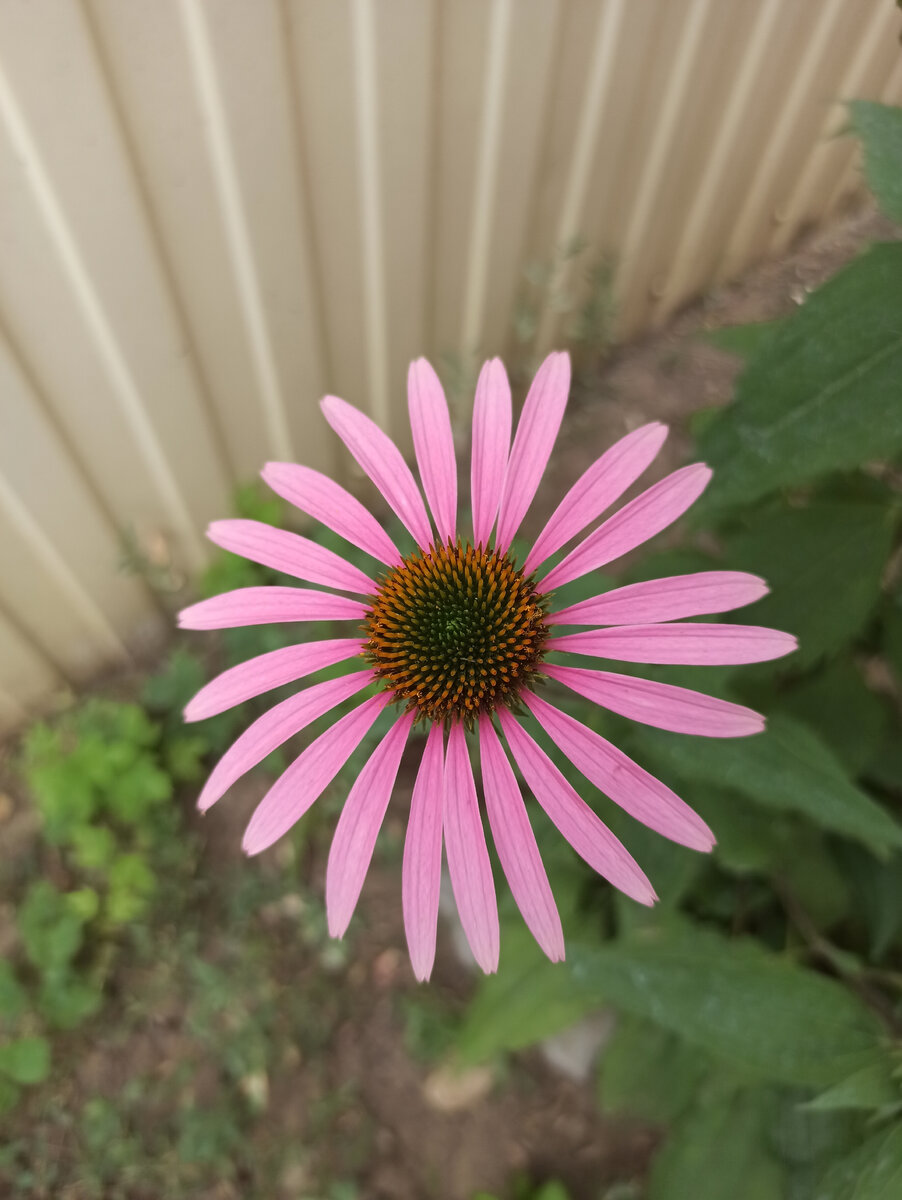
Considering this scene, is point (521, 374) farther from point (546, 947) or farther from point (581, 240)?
point (546, 947)

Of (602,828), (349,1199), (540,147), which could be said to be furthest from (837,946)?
(540,147)

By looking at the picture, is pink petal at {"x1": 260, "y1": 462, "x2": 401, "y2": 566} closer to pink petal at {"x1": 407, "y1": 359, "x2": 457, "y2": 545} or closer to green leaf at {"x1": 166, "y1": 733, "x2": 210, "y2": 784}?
pink petal at {"x1": 407, "y1": 359, "x2": 457, "y2": 545}

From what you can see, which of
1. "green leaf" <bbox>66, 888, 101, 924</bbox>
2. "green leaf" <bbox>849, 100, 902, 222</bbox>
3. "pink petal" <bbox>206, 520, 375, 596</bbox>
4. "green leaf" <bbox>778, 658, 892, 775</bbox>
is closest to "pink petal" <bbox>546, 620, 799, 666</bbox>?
"pink petal" <bbox>206, 520, 375, 596</bbox>

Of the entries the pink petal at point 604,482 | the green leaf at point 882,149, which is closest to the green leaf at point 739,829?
the pink petal at point 604,482

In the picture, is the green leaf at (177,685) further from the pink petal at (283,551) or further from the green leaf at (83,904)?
the pink petal at (283,551)

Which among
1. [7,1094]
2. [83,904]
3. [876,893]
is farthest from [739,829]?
[7,1094]

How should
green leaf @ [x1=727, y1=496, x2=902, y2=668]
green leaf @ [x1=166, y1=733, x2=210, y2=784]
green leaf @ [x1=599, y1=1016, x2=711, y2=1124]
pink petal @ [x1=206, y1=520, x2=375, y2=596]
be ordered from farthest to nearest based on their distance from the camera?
1. green leaf @ [x1=166, y1=733, x2=210, y2=784]
2. green leaf @ [x1=599, y1=1016, x2=711, y2=1124]
3. green leaf @ [x1=727, y1=496, x2=902, y2=668]
4. pink petal @ [x1=206, y1=520, x2=375, y2=596]
